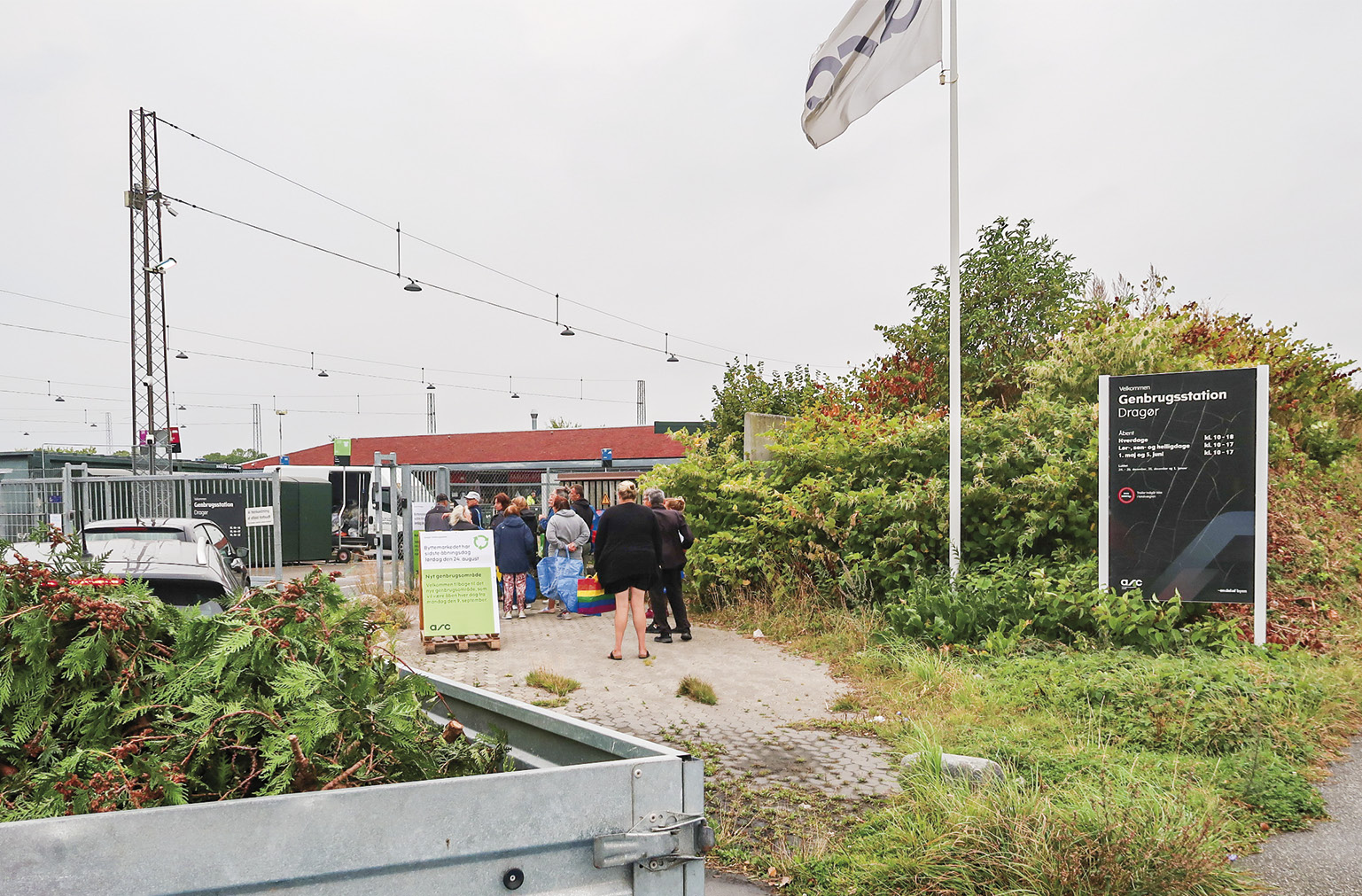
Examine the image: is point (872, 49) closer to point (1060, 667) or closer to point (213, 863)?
point (1060, 667)

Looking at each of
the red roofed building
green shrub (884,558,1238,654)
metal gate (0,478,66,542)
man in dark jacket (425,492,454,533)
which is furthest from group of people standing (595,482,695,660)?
the red roofed building

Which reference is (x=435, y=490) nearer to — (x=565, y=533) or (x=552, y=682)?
(x=565, y=533)

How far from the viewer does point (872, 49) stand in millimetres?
9828

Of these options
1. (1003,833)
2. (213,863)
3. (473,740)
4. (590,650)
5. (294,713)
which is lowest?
(590,650)

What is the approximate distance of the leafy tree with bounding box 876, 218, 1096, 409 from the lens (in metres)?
15.2

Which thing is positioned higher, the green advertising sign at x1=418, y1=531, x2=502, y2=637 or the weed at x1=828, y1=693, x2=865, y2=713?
the green advertising sign at x1=418, y1=531, x2=502, y2=637

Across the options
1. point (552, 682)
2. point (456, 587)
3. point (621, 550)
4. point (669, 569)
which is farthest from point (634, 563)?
point (456, 587)

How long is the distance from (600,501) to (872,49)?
14707 millimetres

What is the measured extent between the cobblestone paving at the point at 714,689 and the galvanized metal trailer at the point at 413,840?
3.33 meters

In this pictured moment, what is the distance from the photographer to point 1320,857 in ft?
13.4

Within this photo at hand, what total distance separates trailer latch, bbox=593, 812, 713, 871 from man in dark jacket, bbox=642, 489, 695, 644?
25.2 feet

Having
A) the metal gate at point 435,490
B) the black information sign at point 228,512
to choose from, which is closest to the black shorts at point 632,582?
the metal gate at point 435,490

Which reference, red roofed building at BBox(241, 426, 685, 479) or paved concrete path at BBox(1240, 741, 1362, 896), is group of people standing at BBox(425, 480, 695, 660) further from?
red roofed building at BBox(241, 426, 685, 479)

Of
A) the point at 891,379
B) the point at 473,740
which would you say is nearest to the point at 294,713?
the point at 473,740
